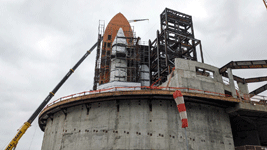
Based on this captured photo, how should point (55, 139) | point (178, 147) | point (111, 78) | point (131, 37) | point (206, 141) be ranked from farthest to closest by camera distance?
1. point (131, 37)
2. point (111, 78)
3. point (55, 139)
4. point (206, 141)
5. point (178, 147)

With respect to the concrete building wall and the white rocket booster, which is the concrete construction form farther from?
the white rocket booster

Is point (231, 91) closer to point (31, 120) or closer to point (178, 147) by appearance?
point (178, 147)

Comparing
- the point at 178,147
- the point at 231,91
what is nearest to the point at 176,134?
the point at 178,147

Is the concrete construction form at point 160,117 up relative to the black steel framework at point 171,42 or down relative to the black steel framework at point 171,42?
down

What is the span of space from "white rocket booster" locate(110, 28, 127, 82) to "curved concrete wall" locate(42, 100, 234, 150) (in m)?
12.2

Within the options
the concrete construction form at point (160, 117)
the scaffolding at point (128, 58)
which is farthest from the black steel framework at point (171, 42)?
the concrete construction form at point (160, 117)

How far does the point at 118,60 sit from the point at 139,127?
57.2ft

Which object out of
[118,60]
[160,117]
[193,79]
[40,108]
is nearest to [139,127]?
[160,117]

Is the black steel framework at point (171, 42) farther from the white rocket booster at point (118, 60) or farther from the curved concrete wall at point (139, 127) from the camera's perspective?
the curved concrete wall at point (139, 127)

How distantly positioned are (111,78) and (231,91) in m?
17.5

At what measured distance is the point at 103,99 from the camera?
2125cm

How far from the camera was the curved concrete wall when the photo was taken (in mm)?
19297

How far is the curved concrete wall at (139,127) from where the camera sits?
1930cm

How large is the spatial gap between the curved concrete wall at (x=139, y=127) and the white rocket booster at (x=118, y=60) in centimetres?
1222
